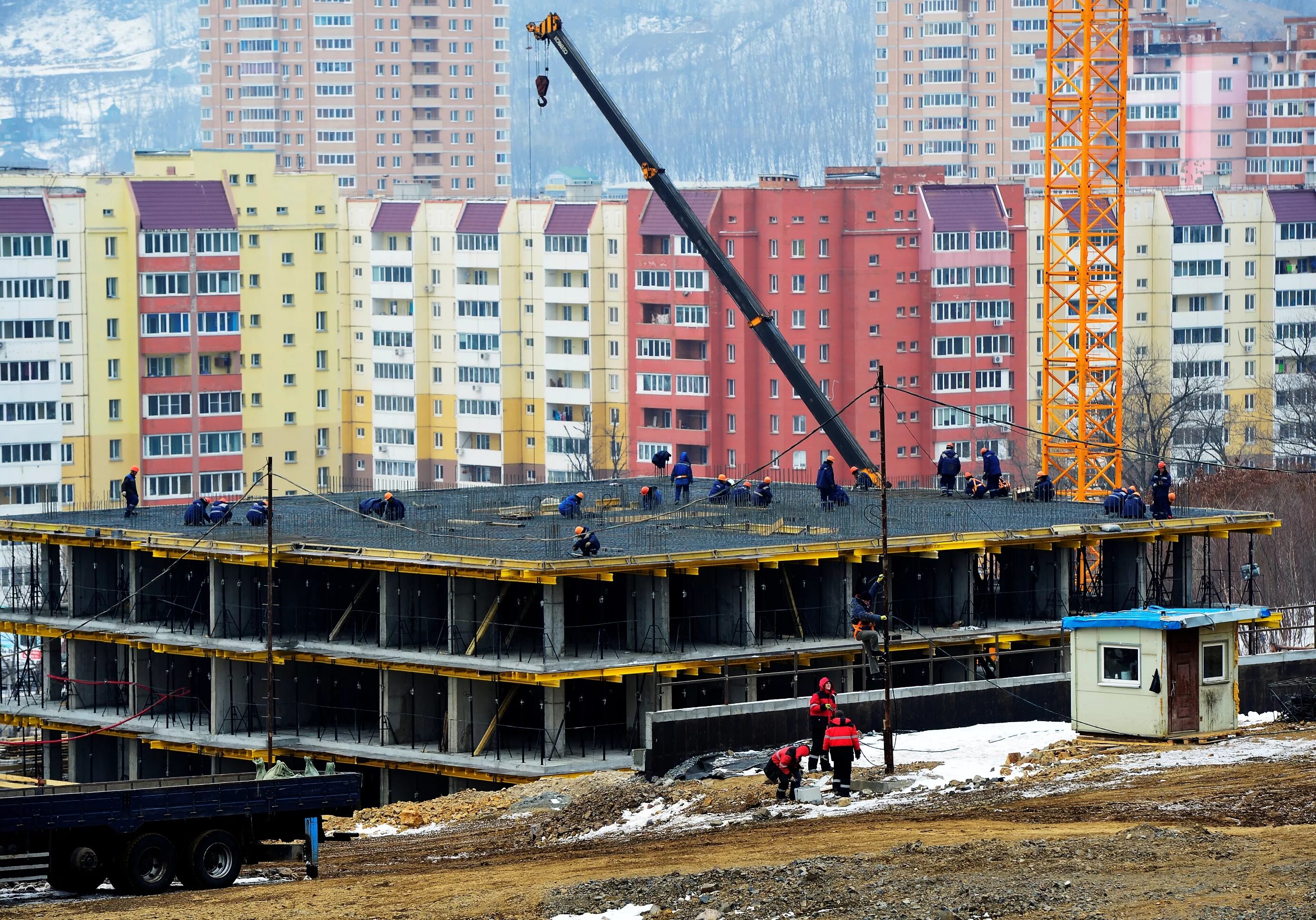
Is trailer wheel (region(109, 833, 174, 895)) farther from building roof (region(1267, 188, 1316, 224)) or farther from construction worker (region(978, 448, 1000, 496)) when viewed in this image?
building roof (region(1267, 188, 1316, 224))

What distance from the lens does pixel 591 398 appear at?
492ft

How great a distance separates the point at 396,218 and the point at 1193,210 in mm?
51337

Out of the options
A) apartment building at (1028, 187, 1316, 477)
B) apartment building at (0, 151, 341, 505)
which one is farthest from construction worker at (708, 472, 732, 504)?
apartment building at (1028, 187, 1316, 477)

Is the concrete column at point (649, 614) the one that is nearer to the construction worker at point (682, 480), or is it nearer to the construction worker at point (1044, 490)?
the construction worker at point (682, 480)

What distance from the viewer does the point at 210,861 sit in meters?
33.5

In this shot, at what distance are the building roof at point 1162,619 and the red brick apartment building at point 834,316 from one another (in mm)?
88167

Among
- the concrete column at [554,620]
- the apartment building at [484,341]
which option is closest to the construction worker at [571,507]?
the concrete column at [554,620]

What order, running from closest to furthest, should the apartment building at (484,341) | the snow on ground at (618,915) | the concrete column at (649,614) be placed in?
the snow on ground at (618,915) → the concrete column at (649,614) → the apartment building at (484,341)

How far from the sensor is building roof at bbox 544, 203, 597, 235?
148m

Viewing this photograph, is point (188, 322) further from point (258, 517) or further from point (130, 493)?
point (258, 517)

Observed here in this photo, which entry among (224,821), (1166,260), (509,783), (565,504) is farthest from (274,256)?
(224,821)

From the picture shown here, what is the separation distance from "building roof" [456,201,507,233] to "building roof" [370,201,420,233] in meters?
3.62

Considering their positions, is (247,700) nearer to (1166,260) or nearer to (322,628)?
(322,628)

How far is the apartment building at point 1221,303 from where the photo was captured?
147m
